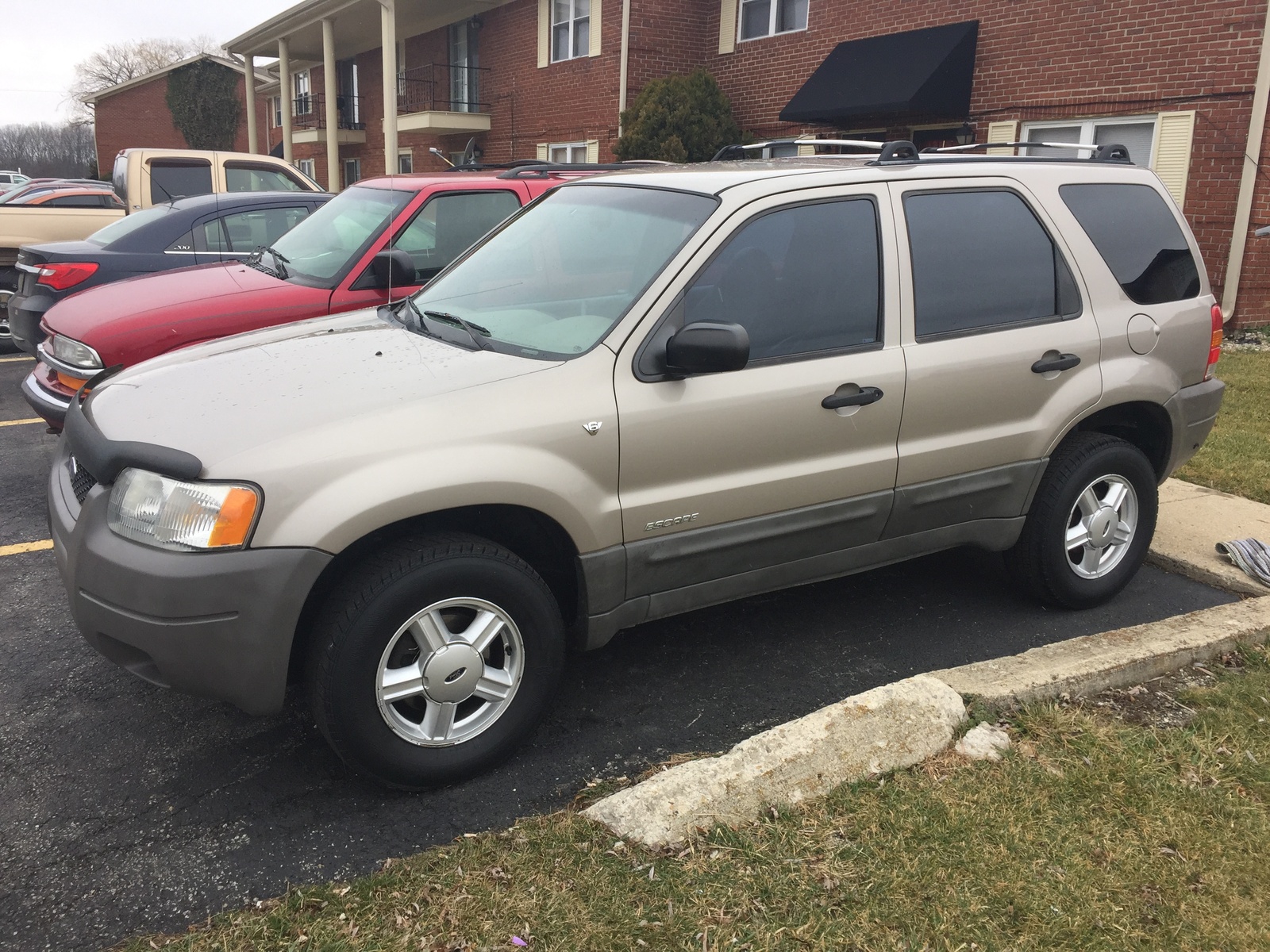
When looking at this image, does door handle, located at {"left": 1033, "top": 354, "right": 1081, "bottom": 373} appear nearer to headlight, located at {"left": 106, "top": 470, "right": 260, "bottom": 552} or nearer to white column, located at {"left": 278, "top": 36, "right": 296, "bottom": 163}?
headlight, located at {"left": 106, "top": 470, "right": 260, "bottom": 552}

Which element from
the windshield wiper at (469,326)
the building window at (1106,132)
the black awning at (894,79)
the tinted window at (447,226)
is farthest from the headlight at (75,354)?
the black awning at (894,79)

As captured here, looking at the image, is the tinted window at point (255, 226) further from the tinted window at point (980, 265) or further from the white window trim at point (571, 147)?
the white window trim at point (571, 147)

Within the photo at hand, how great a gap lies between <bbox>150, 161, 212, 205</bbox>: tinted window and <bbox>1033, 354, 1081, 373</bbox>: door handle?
9.43 m

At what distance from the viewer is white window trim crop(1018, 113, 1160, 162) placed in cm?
1144

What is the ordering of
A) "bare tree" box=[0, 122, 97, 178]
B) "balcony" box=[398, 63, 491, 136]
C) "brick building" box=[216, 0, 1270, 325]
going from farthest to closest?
"bare tree" box=[0, 122, 97, 178] < "balcony" box=[398, 63, 491, 136] < "brick building" box=[216, 0, 1270, 325]

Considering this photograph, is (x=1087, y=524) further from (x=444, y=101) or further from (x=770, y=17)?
(x=444, y=101)

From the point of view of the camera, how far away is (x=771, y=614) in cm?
455

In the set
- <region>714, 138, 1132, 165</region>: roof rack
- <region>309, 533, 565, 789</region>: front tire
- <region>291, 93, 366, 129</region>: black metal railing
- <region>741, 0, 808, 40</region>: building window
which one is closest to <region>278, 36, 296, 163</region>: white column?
<region>291, 93, 366, 129</region>: black metal railing

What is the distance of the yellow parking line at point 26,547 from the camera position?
522 centimetres

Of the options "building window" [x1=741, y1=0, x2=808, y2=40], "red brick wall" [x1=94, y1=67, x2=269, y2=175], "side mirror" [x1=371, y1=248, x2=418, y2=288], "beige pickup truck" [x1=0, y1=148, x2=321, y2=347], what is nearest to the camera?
"side mirror" [x1=371, y1=248, x2=418, y2=288]

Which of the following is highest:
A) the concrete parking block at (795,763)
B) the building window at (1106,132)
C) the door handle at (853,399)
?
the building window at (1106,132)

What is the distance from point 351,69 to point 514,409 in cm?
2928

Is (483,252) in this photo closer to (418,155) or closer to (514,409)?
(514,409)

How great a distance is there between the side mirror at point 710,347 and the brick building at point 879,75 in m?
9.88
